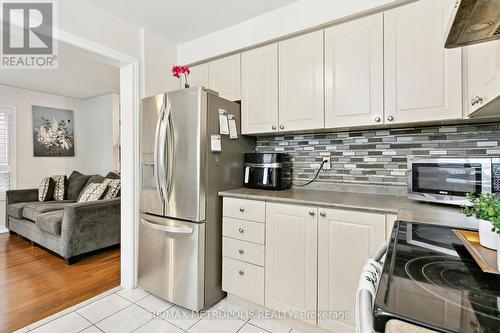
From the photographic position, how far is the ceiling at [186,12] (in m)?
1.94

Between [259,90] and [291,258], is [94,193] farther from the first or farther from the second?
[291,258]

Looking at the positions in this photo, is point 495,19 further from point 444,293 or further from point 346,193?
point 346,193

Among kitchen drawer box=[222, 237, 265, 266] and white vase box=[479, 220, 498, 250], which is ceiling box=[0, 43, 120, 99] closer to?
kitchen drawer box=[222, 237, 265, 266]

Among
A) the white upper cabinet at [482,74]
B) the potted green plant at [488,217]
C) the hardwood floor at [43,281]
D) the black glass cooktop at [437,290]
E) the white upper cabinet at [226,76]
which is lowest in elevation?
the hardwood floor at [43,281]

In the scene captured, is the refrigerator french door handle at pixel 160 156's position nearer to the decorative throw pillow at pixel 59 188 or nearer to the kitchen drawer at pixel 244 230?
the kitchen drawer at pixel 244 230

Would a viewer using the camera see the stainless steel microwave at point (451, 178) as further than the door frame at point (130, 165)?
No

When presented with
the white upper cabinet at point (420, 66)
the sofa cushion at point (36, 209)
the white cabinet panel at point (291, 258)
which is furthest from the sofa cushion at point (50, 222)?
the white upper cabinet at point (420, 66)

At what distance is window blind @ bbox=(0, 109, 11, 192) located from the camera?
13.1 feet

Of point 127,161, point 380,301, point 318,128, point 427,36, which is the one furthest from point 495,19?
point 127,161

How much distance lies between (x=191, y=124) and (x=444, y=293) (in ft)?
5.53

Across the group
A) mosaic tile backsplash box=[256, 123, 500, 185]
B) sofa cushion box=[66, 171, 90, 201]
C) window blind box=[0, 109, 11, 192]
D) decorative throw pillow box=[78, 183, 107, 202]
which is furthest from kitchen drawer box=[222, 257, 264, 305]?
window blind box=[0, 109, 11, 192]

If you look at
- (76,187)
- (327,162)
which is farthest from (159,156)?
(76,187)

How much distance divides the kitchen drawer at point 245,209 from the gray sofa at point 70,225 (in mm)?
1897

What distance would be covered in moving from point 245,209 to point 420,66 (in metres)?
1.48
